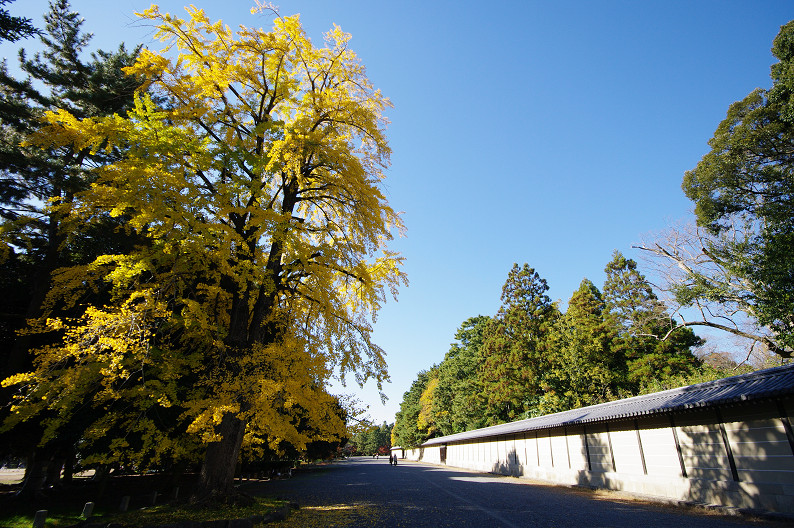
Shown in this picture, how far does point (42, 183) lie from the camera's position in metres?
12.1

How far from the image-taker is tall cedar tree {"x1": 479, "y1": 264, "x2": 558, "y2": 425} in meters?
33.0

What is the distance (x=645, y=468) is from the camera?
1366cm

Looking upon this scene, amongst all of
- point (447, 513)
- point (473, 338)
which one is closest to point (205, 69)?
point (447, 513)

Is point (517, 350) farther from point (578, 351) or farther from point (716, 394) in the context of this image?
point (716, 394)

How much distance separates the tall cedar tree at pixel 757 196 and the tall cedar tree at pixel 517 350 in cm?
1483

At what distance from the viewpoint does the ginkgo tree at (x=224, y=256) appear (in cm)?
795

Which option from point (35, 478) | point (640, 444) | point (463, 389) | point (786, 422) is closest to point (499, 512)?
point (640, 444)

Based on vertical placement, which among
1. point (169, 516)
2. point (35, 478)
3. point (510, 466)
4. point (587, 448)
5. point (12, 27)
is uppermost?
point (12, 27)

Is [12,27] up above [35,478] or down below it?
above

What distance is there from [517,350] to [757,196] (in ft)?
67.5

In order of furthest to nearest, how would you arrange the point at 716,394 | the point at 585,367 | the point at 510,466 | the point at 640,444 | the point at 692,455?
the point at 585,367, the point at 510,466, the point at 640,444, the point at 692,455, the point at 716,394

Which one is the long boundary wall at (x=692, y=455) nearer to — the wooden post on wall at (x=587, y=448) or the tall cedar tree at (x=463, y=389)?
the wooden post on wall at (x=587, y=448)

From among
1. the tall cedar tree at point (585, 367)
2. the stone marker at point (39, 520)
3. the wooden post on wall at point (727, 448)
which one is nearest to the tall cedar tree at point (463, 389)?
the tall cedar tree at point (585, 367)

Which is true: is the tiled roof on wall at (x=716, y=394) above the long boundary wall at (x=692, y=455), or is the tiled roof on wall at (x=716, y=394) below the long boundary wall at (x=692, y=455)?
above
